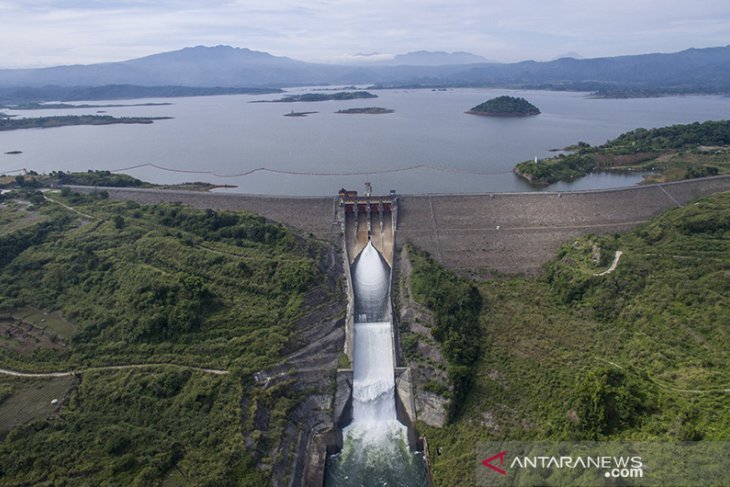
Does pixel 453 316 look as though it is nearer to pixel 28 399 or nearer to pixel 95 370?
pixel 95 370

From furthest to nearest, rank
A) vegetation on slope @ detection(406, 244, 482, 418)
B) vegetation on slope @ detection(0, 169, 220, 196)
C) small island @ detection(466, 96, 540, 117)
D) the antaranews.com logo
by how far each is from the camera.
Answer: small island @ detection(466, 96, 540, 117)
vegetation on slope @ detection(0, 169, 220, 196)
vegetation on slope @ detection(406, 244, 482, 418)
the antaranews.com logo

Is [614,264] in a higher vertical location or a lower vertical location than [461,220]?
lower

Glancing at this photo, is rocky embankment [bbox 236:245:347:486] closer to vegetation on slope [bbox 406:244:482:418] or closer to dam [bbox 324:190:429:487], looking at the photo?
dam [bbox 324:190:429:487]

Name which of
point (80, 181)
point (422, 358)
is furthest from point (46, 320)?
point (80, 181)

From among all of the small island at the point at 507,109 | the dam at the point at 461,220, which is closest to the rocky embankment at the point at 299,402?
the dam at the point at 461,220

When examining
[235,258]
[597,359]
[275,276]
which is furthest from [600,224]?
[235,258]

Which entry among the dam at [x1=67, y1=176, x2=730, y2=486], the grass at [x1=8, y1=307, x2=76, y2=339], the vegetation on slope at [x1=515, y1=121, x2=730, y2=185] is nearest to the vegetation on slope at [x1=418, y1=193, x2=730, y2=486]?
the dam at [x1=67, y1=176, x2=730, y2=486]
